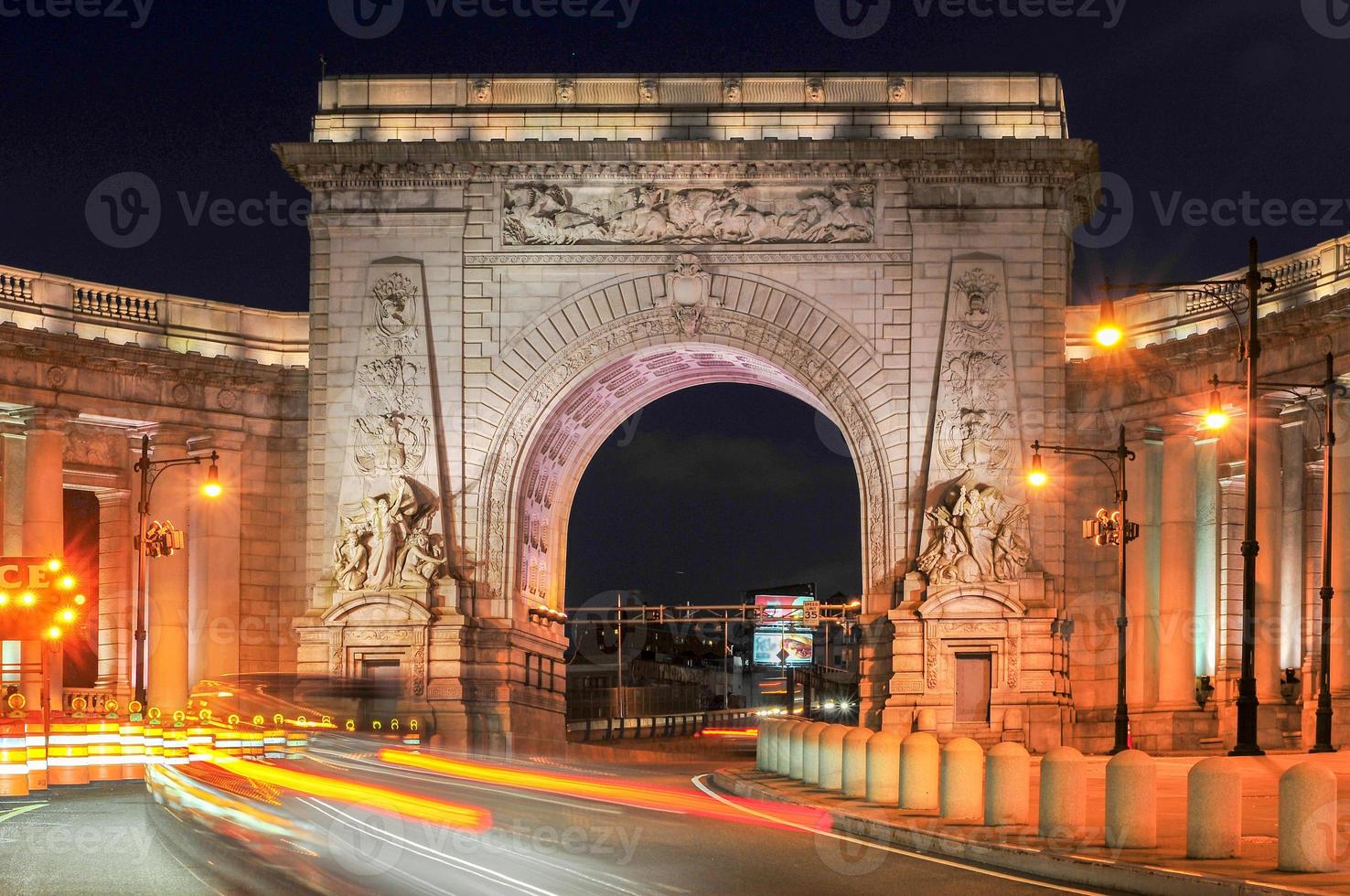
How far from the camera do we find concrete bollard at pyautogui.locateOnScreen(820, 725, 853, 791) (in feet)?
119

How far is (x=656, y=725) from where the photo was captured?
94.1 metres

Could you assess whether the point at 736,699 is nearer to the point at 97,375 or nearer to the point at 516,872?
the point at 97,375

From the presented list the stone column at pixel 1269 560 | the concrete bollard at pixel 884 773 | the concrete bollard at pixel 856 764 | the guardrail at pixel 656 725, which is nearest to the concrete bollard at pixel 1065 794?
the concrete bollard at pixel 884 773

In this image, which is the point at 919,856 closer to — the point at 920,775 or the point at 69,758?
the point at 920,775

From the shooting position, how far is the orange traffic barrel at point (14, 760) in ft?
118

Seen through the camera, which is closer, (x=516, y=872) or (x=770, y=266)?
(x=516, y=872)

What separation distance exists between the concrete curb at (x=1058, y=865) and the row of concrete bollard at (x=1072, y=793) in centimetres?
104

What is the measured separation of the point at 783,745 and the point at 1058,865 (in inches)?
742

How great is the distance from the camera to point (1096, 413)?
6188 cm

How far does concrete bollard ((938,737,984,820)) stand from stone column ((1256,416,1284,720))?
2954cm

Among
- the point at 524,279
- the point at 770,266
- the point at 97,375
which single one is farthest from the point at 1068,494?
the point at 97,375

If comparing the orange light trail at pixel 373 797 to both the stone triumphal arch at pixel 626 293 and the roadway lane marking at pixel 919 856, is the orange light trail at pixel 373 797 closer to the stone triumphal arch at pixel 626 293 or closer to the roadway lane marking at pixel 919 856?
the roadway lane marking at pixel 919 856

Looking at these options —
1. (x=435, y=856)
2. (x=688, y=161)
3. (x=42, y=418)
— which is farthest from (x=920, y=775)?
(x=42, y=418)

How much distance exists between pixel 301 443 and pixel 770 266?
54.0 feet
